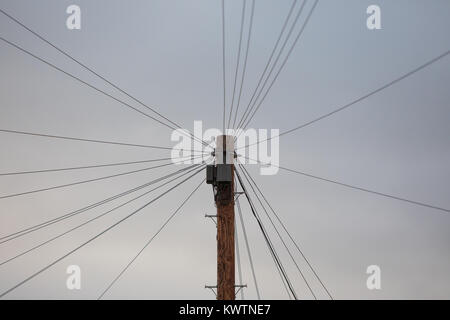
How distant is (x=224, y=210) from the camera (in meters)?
12.1

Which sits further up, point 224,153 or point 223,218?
point 224,153

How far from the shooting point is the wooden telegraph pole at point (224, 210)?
38.2 feet

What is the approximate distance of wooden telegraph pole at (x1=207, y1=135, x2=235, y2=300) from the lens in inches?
459

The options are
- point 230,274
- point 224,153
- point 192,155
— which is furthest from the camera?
point 192,155
